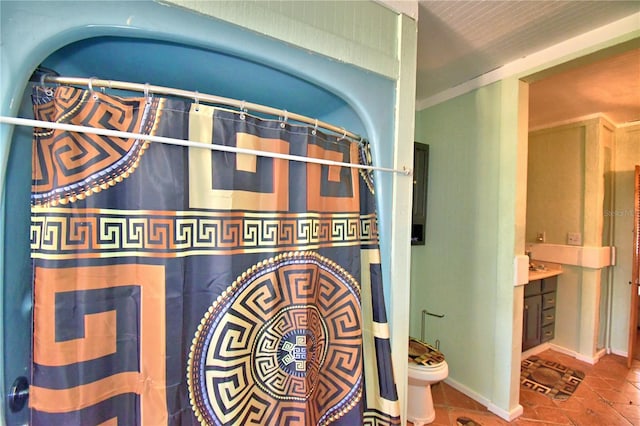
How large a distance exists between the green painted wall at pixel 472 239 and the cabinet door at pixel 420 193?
0.05m

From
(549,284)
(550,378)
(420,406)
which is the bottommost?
(550,378)

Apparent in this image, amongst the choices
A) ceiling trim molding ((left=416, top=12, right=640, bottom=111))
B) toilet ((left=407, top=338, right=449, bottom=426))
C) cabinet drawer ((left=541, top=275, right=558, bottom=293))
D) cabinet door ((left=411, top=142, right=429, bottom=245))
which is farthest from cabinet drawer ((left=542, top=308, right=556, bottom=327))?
ceiling trim molding ((left=416, top=12, right=640, bottom=111))

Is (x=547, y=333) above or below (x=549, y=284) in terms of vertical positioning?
below

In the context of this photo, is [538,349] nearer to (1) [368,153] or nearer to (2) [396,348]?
(2) [396,348]

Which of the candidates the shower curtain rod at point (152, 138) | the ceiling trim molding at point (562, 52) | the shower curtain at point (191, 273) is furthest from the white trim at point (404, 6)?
the ceiling trim molding at point (562, 52)

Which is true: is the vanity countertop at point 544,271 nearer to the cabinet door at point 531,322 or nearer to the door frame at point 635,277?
the cabinet door at point 531,322

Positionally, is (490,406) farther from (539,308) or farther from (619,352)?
(619,352)

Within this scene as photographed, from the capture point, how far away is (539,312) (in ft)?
8.97

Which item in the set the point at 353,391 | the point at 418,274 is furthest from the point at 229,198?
the point at 418,274

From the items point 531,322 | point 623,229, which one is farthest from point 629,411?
point 623,229

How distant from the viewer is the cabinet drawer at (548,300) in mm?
2765

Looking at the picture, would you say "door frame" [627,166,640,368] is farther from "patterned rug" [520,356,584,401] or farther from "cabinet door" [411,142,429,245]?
"cabinet door" [411,142,429,245]

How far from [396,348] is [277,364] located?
567 millimetres

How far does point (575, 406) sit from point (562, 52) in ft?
8.04
